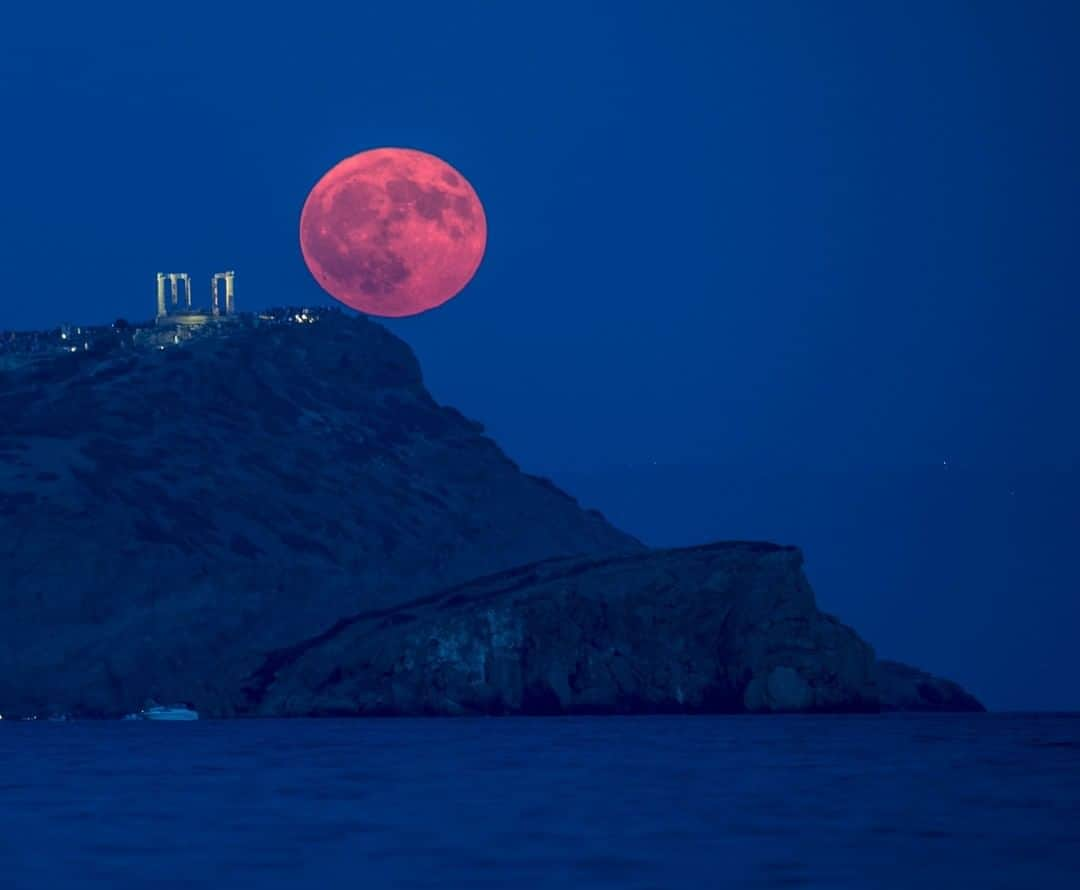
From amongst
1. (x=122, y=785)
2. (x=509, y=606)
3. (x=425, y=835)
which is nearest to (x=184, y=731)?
(x=509, y=606)

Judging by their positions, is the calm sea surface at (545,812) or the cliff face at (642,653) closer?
the calm sea surface at (545,812)

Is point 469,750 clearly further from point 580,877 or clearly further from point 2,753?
point 580,877

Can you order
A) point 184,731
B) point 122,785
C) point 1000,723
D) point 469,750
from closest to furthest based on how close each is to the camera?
point 122,785 < point 469,750 < point 184,731 < point 1000,723

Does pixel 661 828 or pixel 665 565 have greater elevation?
pixel 665 565

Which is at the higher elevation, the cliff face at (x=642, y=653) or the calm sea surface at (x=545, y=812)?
the cliff face at (x=642, y=653)
